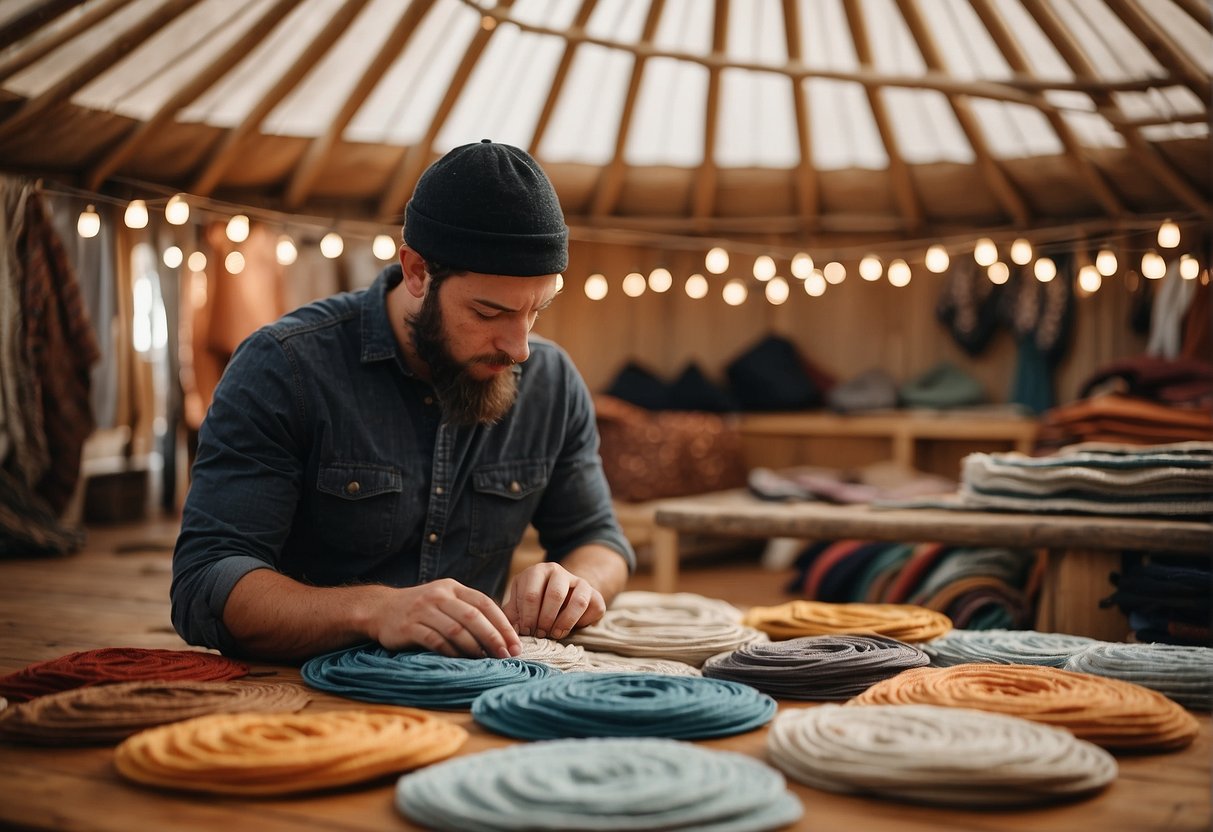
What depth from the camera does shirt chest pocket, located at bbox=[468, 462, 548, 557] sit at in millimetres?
1921

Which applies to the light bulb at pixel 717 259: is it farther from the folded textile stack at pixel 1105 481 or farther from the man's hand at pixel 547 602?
the man's hand at pixel 547 602

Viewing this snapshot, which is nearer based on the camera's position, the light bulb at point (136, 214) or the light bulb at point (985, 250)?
the light bulb at point (136, 214)

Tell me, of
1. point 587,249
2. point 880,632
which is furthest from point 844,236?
point 880,632

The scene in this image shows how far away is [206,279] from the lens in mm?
5320

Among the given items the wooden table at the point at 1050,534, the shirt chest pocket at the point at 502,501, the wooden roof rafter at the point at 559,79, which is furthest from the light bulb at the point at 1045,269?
the shirt chest pocket at the point at 502,501

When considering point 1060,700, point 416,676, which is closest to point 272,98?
point 416,676

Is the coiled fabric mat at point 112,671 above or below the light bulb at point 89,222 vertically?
below

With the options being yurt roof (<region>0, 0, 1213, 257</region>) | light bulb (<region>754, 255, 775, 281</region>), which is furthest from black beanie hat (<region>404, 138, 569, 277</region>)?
light bulb (<region>754, 255, 775, 281</region>)

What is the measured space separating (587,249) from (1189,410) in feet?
12.3

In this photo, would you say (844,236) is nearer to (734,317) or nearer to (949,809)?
(734,317)

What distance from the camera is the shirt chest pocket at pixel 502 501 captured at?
1921 millimetres

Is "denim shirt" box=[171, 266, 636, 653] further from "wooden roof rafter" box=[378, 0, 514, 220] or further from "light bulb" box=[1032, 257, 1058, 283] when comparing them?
"light bulb" box=[1032, 257, 1058, 283]

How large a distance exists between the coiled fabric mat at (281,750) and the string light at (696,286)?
513 cm

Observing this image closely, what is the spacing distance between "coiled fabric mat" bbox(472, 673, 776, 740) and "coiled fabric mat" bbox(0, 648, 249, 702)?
0.37 metres
